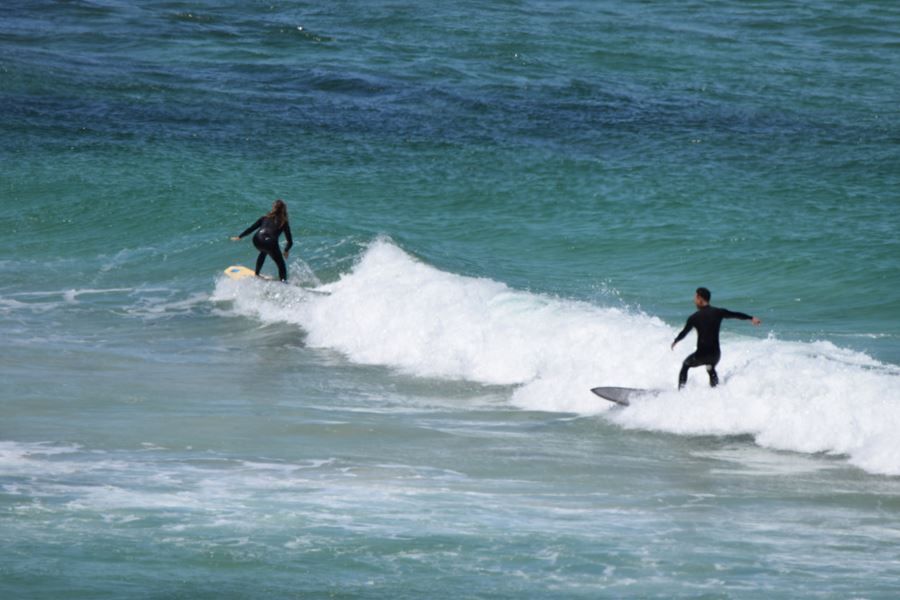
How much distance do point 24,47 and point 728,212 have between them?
24.2 metres

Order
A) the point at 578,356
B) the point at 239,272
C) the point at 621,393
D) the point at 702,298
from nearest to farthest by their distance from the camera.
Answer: the point at 702,298 < the point at 621,393 < the point at 578,356 < the point at 239,272

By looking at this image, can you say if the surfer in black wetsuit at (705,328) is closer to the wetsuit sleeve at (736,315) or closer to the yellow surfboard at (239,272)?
the wetsuit sleeve at (736,315)

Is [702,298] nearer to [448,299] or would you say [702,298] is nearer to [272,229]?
[448,299]

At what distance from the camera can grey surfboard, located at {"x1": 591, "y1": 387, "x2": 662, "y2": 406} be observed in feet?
49.3

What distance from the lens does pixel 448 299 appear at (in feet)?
65.8

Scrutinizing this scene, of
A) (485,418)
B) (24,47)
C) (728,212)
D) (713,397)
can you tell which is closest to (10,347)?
(485,418)

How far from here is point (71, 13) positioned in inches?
1809

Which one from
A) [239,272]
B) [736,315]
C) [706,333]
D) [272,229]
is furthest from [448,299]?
[736,315]

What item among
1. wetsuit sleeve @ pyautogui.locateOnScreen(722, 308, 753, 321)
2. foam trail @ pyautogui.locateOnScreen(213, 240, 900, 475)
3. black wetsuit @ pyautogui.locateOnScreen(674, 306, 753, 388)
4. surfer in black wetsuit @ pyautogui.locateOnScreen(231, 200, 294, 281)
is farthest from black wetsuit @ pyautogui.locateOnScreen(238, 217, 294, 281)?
wetsuit sleeve @ pyautogui.locateOnScreen(722, 308, 753, 321)

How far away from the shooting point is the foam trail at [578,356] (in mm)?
14055

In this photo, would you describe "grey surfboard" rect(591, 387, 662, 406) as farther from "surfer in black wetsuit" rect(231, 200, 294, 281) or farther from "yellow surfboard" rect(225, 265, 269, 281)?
"yellow surfboard" rect(225, 265, 269, 281)

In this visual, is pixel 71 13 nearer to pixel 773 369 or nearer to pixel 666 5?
pixel 666 5

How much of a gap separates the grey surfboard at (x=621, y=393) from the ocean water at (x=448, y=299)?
0.83 ft

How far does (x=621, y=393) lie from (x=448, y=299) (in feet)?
17.4
